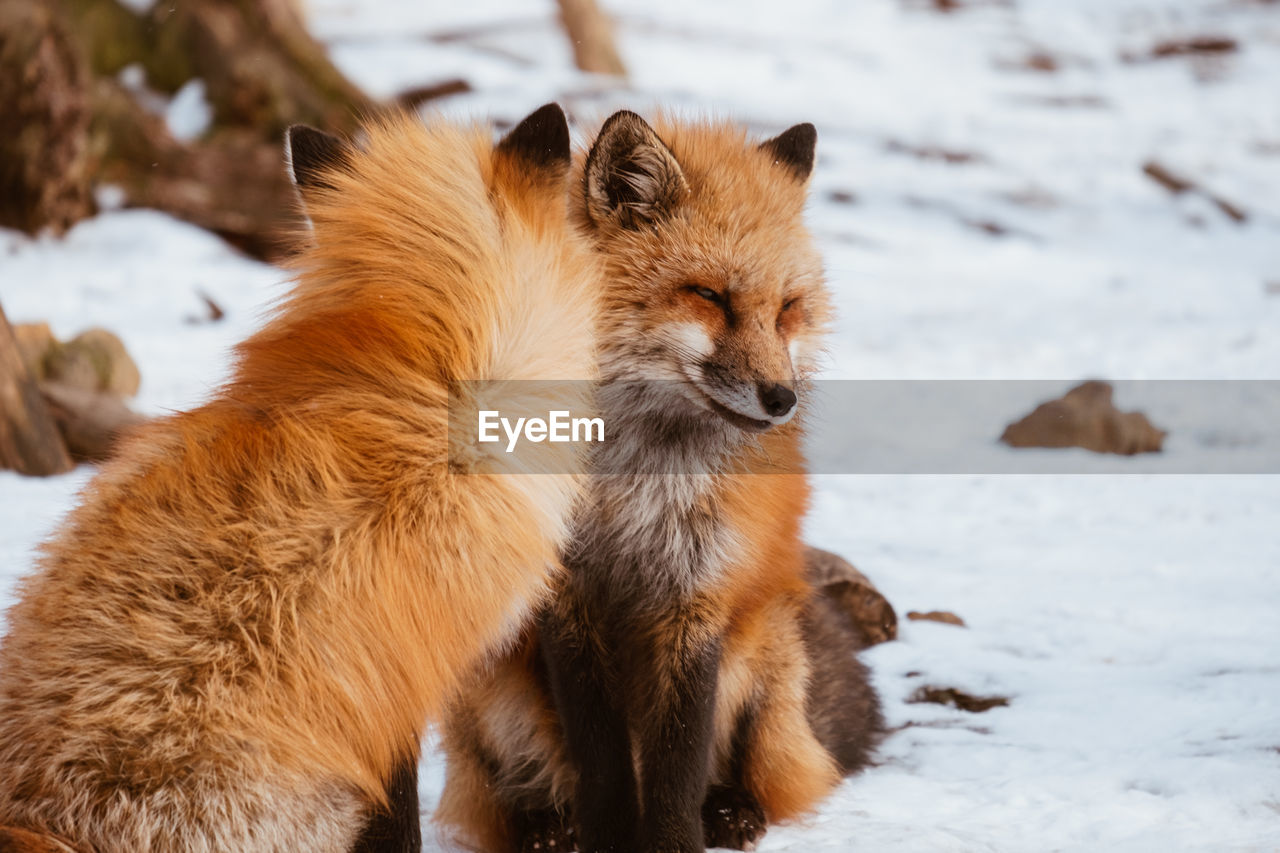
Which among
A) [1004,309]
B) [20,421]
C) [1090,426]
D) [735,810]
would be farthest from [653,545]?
[1004,309]

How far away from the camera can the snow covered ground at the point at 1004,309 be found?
379 cm

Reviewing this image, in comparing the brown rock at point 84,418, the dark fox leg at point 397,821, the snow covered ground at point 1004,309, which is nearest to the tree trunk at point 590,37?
the snow covered ground at point 1004,309

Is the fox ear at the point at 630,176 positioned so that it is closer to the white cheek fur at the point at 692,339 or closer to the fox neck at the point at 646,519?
the white cheek fur at the point at 692,339

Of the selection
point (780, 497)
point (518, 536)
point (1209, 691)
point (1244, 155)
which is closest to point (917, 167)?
point (1244, 155)

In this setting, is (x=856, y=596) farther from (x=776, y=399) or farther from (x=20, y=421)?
(x=20, y=421)

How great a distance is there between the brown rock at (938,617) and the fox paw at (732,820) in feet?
6.44

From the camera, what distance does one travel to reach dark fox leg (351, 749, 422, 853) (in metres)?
2.32

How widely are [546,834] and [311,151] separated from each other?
1.98 metres

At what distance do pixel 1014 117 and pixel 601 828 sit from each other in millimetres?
14202

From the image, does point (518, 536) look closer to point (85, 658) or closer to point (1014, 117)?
point (85, 658)

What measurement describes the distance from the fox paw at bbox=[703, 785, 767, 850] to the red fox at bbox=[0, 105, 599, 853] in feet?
3.78

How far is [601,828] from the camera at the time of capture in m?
3.04

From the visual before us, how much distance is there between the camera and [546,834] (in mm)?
3365

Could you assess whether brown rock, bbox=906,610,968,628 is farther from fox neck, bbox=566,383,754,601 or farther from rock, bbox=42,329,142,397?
rock, bbox=42,329,142,397
